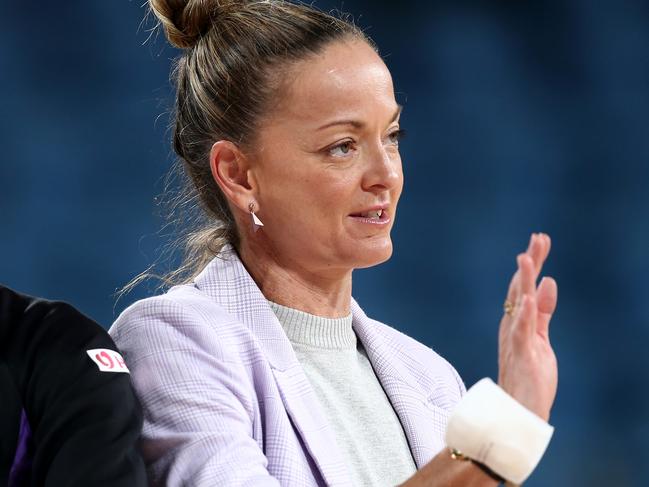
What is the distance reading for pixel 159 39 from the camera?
3.27 meters

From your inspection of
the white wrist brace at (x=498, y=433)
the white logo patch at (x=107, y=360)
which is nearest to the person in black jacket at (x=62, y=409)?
the white logo patch at (x=107, y=360)

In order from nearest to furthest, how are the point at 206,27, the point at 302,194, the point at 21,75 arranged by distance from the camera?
the point at 302,194 → the point at 206,27 → the point at 21,75

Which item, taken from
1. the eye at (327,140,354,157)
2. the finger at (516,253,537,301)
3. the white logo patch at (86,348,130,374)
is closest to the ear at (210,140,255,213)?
the eye at (327,140,354,157)

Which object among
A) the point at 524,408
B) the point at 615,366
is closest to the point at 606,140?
the point at 615,366

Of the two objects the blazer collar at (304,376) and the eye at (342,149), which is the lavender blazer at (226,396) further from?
the eye at (342,149)

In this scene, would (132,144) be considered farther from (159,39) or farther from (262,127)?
(262,127)

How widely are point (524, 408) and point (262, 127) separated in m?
0.59

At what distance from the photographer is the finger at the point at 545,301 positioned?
55.1 inches

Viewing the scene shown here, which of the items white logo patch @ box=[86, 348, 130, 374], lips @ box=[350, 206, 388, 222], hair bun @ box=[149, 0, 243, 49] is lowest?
white logo patch @ box=[86, 348, 130, 374]

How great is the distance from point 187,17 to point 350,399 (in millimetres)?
627

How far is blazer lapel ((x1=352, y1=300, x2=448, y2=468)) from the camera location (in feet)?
5.57

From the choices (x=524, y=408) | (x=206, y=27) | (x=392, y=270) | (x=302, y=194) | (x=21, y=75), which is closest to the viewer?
(x=524, y=408)

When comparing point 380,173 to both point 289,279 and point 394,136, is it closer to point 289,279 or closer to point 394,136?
point 394,136

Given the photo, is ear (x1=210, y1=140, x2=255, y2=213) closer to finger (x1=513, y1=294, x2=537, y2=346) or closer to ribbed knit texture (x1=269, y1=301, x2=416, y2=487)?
ribbed knit texture (x1=269, y1=301, x2=416, y2=487)
